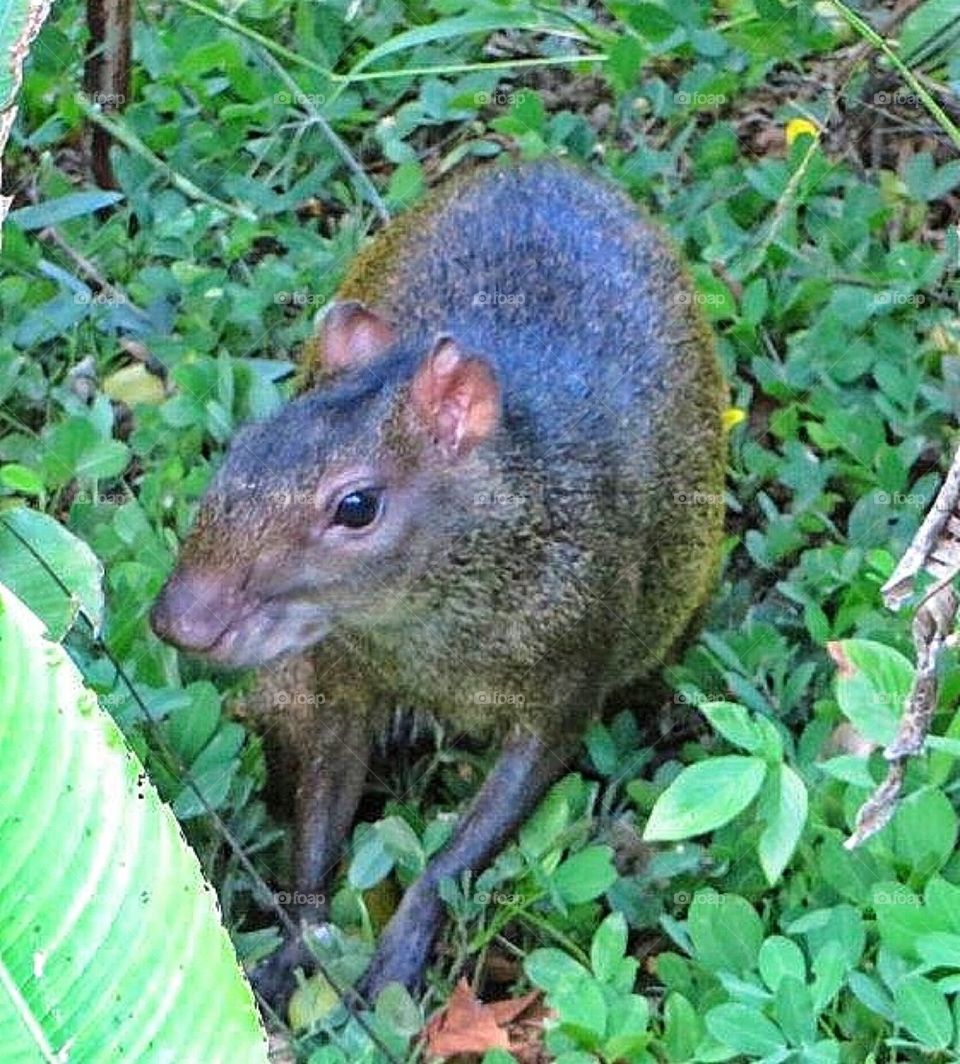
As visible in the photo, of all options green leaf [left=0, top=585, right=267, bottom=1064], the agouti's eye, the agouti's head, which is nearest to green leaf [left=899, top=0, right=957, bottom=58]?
the agouti's head

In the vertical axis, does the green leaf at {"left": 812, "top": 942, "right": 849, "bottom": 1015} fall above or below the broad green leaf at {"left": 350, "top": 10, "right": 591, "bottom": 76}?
below

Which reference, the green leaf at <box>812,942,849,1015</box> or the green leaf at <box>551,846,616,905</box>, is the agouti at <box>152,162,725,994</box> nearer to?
the green leaf at <box>551,846,616,905</box>

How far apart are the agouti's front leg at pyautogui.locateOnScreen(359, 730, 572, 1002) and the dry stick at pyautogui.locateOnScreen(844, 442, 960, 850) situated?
1.08 meters

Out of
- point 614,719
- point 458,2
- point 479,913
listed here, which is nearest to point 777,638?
point 614,719

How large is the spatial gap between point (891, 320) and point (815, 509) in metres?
0.69

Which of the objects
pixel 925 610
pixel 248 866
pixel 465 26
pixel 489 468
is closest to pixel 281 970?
pixel 248 866

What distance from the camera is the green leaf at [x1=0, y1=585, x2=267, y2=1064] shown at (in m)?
1.51

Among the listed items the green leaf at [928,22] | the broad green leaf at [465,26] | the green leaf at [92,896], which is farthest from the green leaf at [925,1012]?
the broad green leaf at [465,26]

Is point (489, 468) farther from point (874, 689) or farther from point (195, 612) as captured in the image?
point (874, 689)

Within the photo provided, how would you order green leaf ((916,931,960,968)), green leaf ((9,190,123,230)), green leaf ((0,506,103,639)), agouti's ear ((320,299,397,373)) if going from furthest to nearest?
1. green leaf ((9,190,123,230))
2. agouti's ear ((320,299,397,373))
3. green leaf ((916,931,960,968))
4. green leaf ((0,506,103,639))

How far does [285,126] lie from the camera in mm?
5668

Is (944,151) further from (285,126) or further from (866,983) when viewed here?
(866,983)

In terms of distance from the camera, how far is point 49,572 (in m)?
2.82

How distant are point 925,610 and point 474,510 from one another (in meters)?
1.20
